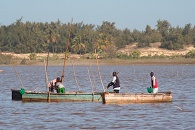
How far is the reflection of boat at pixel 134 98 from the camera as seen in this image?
29.2 meters

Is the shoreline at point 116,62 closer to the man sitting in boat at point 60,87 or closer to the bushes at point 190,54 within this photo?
the bushes at point 190,54

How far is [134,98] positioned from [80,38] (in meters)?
103

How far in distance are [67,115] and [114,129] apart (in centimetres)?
503

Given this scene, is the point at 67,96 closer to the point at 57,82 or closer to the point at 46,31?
the point at 57,82

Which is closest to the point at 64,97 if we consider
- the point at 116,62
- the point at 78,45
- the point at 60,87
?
the point at 60,87

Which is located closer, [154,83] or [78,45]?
[154,83]

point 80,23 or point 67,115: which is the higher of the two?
point 80,23

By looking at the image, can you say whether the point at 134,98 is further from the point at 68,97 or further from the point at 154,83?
the point at 68,97

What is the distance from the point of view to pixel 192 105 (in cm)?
3031

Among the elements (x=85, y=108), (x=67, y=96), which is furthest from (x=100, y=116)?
(x=67, y=96)

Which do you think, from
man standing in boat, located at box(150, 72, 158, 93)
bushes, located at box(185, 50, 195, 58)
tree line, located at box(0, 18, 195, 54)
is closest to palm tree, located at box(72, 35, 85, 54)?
tree line, located at box(0, 18, 195, 54)

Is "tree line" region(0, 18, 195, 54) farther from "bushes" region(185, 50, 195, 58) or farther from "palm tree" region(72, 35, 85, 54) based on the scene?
"bushes" region(185, 50, 195, 58)

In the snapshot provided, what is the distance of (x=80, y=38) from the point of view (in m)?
132

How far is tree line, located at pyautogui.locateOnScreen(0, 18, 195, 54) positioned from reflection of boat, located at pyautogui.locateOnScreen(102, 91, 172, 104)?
310 ft
